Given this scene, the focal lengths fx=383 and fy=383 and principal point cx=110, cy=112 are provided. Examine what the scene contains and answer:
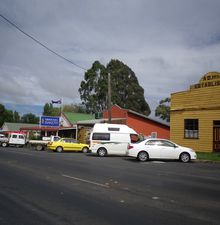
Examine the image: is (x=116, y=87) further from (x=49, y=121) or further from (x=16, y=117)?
(x=16, y=117)

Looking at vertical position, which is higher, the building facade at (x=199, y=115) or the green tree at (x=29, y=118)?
the green tree at (x=29, y=118)

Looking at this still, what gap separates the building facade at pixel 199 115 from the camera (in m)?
27.8

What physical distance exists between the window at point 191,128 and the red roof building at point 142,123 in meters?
13.6

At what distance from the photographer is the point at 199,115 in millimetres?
28656

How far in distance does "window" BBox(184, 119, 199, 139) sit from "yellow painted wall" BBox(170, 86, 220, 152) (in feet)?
0.85

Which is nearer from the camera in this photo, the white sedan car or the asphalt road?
the asphalt road

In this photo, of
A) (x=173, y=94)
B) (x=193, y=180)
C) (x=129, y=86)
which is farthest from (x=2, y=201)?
(x=129, y=86)

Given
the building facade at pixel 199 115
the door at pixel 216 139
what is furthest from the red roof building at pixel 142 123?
the door at pixel 216 139

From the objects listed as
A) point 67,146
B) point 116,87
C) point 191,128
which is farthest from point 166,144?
point 116,87

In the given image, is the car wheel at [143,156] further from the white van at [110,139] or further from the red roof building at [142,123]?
the red roof building at [142,123]

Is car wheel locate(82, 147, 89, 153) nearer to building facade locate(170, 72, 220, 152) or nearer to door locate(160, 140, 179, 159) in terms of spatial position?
building facade locate(170, 72, 220, 152)

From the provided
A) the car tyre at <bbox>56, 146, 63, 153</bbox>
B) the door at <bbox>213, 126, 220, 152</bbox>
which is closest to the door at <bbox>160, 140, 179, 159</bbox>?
the door at <bbox>213, 126, 220, 152</bbox>

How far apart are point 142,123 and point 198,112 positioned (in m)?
16.7

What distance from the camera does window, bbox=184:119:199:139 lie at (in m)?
29.1
